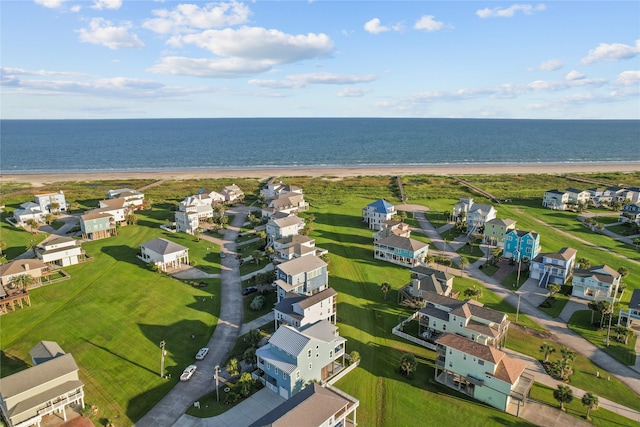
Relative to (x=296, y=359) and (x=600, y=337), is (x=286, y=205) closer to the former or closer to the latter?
(x=296, y=359)

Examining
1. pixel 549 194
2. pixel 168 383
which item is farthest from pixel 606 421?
→ pixel 549 194

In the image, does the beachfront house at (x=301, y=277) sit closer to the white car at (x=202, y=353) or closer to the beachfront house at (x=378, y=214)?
the white car at (x=202, y=353)

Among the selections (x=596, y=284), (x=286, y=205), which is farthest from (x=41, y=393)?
(x=286, y=205)

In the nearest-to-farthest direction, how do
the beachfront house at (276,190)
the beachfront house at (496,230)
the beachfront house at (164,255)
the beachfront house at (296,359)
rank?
1. the beachfront house at (296,359)
2. the beachfront house at (164,255)
3. the beachfront house at (496,230)
4. the beachfront house at (276,190)

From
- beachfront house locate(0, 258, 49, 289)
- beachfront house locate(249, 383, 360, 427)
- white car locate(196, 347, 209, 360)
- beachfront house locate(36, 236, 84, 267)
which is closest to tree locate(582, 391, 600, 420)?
beachfront house locate(249, 383, 360, 427)

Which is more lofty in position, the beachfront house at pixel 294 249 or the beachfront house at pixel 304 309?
the beachfront house at pixel 294 249

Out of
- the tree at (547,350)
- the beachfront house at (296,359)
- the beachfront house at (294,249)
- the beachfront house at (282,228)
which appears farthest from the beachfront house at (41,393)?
the tree at (547,350)

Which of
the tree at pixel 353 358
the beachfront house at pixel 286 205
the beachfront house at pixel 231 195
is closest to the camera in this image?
the tree at pixel 353 358
